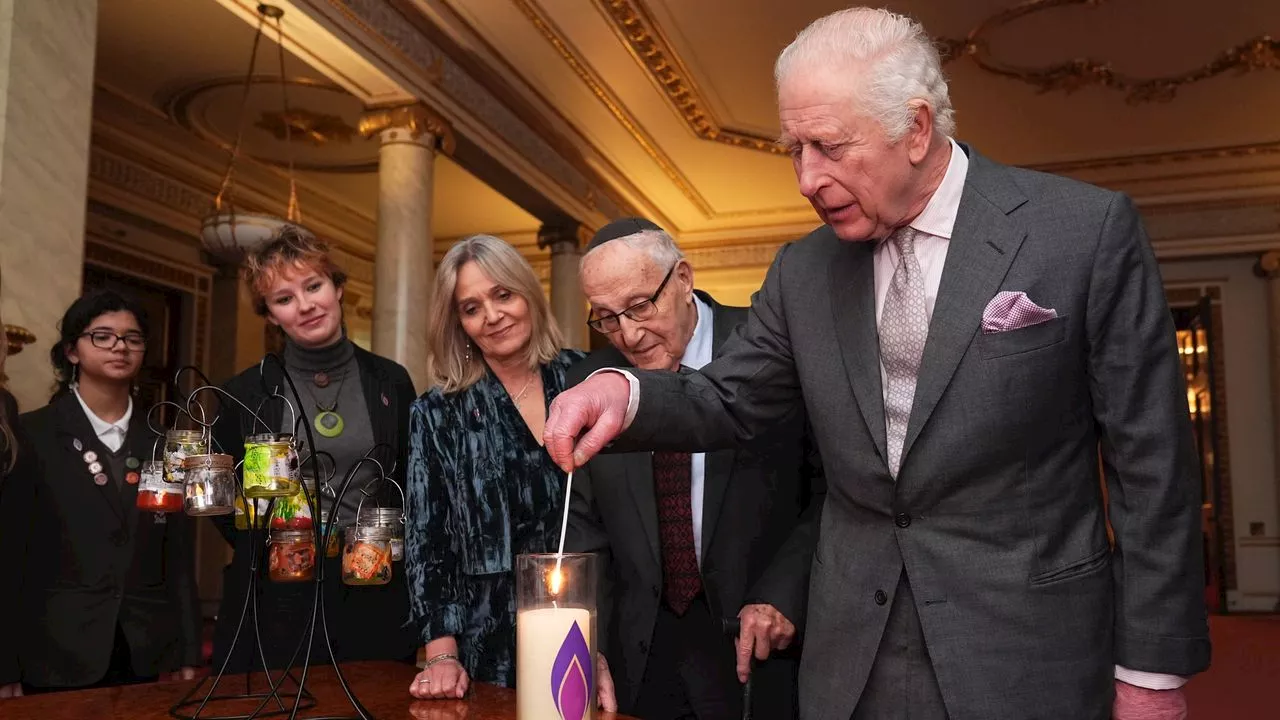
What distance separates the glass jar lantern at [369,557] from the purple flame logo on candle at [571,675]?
533mm

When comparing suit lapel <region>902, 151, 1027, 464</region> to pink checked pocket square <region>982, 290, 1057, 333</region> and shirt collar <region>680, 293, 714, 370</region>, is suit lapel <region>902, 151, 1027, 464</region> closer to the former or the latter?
pink checked pocket square <region>982, 290, 1057, 333</region>

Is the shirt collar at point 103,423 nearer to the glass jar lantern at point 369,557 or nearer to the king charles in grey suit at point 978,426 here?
the glass jar lantern at point 369,557

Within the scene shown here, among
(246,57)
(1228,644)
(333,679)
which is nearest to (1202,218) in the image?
(1228,644)

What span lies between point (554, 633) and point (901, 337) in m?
0.62

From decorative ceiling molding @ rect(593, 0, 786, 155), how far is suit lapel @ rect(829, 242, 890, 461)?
5488 mm

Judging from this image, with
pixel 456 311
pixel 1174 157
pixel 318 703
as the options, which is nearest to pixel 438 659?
pixel 318 703

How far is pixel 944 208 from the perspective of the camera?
1358mm

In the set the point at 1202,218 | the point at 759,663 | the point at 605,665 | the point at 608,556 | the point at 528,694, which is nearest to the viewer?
the point at 528,694

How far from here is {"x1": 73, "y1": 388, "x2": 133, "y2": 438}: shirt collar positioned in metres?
2.95

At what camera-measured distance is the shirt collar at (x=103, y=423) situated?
2953 mm

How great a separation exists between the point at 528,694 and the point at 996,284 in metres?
0.74

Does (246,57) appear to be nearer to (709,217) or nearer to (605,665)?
(709,217)

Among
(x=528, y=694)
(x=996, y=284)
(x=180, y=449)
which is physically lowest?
(x=528, y=694)

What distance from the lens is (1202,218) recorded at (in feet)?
32.9
